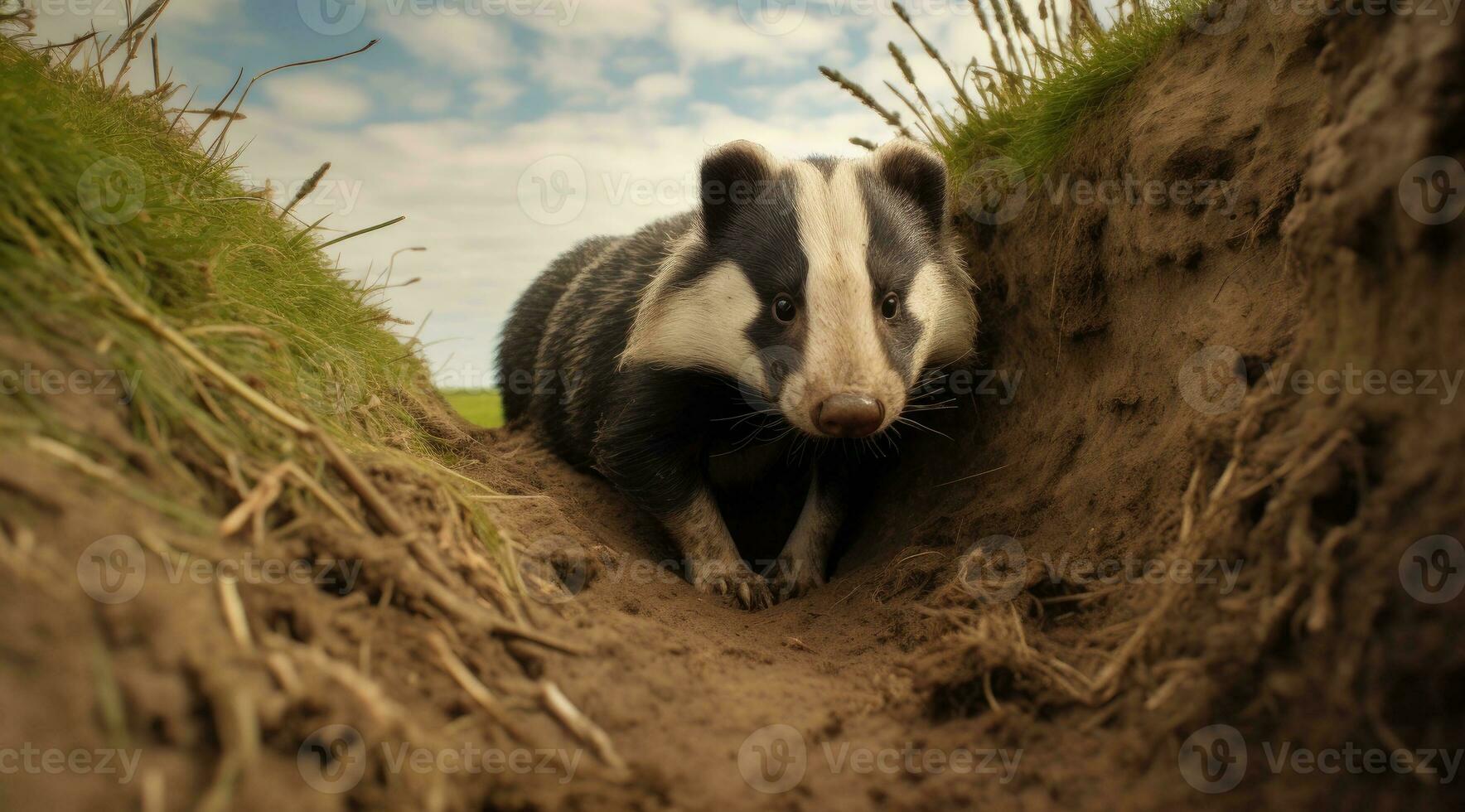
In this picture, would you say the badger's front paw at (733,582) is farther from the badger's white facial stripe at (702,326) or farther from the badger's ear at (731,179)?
the badger's ear at (731,179)

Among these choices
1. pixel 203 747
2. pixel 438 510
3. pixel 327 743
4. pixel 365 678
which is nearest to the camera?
pixel 203 747

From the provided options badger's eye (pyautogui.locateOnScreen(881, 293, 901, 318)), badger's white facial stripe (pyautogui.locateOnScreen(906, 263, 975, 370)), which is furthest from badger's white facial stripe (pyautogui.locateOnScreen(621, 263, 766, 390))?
badger's white facial stripe (pyautogui.locateOnScreen(906, 263, 975, 370))

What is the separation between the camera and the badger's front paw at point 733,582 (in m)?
3.20

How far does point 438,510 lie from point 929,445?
2.33 m

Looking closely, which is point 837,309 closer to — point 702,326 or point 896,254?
point 896,254

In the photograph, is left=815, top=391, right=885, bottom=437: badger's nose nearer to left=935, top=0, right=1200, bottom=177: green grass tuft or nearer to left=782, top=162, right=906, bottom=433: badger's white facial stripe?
left=782, top=162, right=906, bottom=433: badger's white facial stripe

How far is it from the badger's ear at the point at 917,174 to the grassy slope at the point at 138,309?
2112 millimetres

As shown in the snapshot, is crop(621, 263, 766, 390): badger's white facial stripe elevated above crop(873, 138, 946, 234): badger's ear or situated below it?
below

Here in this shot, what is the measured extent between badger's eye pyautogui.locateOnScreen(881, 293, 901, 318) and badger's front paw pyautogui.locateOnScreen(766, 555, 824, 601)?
1.10m

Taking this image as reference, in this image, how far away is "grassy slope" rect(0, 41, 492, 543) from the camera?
4.81 feet

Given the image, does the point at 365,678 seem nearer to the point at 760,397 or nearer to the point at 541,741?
the point at 541,741

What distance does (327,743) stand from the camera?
3.96 ft

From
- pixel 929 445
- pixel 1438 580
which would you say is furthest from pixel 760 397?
pixel 1438 580

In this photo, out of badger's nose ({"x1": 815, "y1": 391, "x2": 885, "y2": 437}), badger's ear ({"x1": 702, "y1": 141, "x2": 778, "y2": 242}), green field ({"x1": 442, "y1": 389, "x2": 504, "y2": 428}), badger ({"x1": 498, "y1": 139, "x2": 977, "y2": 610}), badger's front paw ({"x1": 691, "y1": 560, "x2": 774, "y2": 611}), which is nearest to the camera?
badger's nose ({"x1": 815, "y1": 391, "x2": 885, "y2": 437})
